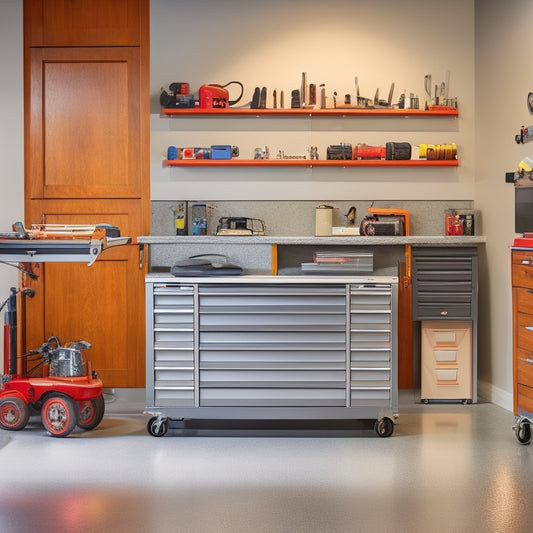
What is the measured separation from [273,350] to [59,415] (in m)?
1.26

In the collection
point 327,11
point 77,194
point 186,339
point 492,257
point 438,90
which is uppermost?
point 327,11

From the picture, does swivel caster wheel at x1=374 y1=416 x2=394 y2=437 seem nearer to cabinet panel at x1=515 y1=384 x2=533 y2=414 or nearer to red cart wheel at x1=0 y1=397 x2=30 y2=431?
cabinet panel at x1=515 y1=384 x2=533 y2=414

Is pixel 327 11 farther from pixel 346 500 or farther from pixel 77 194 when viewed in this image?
pixel 346 500

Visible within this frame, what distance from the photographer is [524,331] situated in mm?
4109

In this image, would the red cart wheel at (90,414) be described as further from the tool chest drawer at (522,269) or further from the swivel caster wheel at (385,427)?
the tool chest drawer at (522,269)

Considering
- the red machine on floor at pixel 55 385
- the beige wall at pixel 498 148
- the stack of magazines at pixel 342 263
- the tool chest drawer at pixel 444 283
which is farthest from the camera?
the tool chest drawer at pixel 444 283

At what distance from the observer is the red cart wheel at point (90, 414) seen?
4.50 meters

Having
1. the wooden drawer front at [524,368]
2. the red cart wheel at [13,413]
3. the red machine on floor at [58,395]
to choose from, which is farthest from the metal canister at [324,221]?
the red cart wheel at [13,413]

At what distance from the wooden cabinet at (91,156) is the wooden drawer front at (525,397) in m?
2.66

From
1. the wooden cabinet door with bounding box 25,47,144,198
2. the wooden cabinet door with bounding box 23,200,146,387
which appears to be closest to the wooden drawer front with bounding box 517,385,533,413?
the wooden cabinet door with bounding box 23,200,146,387

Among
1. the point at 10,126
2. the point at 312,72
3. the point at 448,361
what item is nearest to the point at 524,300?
the point at 448,361

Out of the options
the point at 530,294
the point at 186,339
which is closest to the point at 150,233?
the point at 186,339

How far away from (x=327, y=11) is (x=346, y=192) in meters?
1.30

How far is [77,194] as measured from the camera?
220 inches
